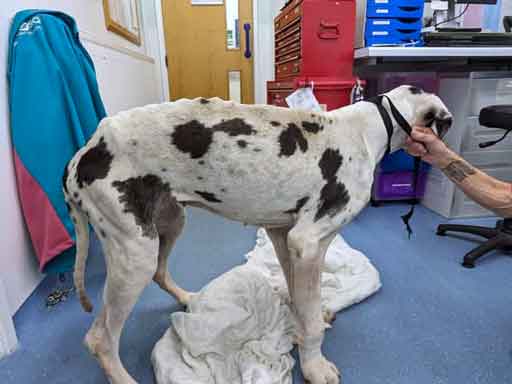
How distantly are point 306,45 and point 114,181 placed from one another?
5.14 feet

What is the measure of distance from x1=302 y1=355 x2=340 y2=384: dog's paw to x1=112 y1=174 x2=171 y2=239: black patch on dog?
57 cm

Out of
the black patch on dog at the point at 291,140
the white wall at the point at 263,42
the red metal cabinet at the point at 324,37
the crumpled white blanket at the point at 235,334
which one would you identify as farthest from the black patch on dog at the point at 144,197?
the white wall at the point at 263,42

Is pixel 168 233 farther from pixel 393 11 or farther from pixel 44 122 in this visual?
pixel 393 11

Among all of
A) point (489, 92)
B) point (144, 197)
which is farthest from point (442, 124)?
point (489, 92)

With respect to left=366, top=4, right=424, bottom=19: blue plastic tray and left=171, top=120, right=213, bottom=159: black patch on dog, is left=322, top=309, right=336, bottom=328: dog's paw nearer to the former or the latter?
left=171, top=120, right=213, bottom=159: black patch on dog

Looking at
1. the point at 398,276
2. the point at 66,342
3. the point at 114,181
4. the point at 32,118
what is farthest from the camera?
the point at 398,276

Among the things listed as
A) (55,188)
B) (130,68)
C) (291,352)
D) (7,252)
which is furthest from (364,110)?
(130,68)

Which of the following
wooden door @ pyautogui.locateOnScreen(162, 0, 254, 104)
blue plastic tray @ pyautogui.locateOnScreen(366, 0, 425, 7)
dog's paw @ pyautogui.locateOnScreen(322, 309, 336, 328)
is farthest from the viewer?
wooden door @ pyautogui.locateOnScreen(162, 0, 254, 104)

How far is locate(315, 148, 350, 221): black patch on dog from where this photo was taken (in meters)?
0.85

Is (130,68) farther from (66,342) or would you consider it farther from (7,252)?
(66,342)

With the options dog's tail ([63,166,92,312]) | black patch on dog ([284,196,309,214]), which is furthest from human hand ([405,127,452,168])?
dog's tail ([63,166,92,312])

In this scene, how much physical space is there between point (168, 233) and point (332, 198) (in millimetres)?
561

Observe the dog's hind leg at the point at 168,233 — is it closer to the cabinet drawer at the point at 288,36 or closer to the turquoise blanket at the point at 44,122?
the turquoise blanket at the point at 44,122

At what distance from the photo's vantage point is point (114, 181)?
2.51ft
